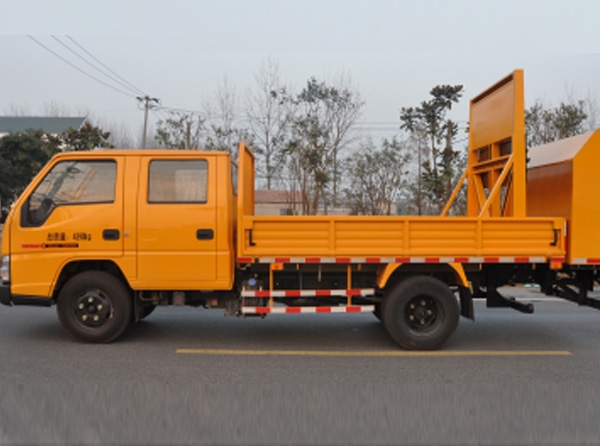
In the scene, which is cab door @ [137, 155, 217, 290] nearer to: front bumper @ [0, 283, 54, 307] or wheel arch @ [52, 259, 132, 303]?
wheel arch @ [52, 259, 132, 303]

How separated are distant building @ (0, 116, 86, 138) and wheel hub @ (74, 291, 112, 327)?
39668 millimetres

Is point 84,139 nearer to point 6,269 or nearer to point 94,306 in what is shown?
point 6,269

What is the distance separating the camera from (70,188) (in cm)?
629

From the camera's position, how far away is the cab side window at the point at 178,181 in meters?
6.21

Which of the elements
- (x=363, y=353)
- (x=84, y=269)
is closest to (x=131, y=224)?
(x=84, y=269)

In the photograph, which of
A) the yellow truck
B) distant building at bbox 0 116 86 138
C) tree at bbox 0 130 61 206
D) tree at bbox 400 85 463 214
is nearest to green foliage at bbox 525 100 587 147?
tree at bbox 400 85 463 214

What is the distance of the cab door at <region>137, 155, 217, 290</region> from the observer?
6.13m

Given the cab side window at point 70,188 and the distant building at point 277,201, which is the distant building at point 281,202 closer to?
the distant building at point 277,201

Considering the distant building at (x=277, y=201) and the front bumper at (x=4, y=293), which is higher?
Result: the distant building at (x=277, y=201)

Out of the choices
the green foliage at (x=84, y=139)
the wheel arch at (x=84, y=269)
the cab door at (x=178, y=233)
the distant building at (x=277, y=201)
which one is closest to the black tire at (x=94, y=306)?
the wheel arch at (x=84, y=269)

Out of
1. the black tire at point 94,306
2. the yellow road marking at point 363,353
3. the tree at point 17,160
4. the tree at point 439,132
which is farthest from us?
the tree at point 17,160

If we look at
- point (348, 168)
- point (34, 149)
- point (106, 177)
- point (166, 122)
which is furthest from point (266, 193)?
point (106, 177)

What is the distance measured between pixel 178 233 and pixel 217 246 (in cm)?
46

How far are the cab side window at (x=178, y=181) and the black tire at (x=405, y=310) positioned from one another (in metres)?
2.48
